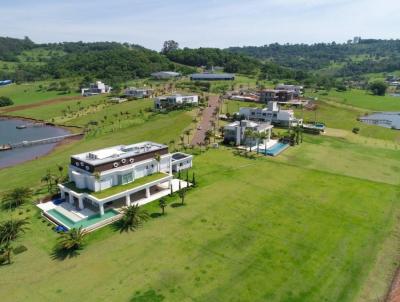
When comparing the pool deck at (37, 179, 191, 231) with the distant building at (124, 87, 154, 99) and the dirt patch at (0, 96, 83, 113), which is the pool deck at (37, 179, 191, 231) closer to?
the distant building at (124, 87, 154, 99)

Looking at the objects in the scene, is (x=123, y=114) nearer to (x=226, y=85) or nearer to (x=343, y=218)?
(x=226, y=85)

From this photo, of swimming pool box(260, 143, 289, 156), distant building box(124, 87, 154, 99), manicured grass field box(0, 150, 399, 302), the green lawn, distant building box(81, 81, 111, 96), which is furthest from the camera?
distant building box(81, 81, 111, 96)

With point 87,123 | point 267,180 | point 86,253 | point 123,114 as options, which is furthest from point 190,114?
point 86,253

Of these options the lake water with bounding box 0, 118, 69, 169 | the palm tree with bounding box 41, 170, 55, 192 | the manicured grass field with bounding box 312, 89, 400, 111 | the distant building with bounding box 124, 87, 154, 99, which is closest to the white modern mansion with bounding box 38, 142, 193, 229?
the palm tree with bounding box 41, 170, 55, 192

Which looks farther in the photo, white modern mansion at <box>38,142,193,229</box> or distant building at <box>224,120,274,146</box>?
distant building at <box>224,120,274,146</box>

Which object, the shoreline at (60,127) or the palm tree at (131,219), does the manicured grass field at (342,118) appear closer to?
the shoreline at (60,127)

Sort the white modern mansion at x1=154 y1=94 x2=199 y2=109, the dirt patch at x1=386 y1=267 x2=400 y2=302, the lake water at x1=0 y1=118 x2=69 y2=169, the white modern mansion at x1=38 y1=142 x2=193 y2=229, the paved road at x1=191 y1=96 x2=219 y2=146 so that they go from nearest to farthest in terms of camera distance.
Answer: the dirt patch at x1=386 y1=267 x2=400 y2=302 → the white modern mansion at x1=38 y1=142 x2=193 y2=229 → the lake water at x1=0 y1=118 x2=69 y2=169 → the paved road at x1=191 y1=96 x2=219 y2=146 → the white modern mansion at x1=154 y1=94 x2=199 y2=109
